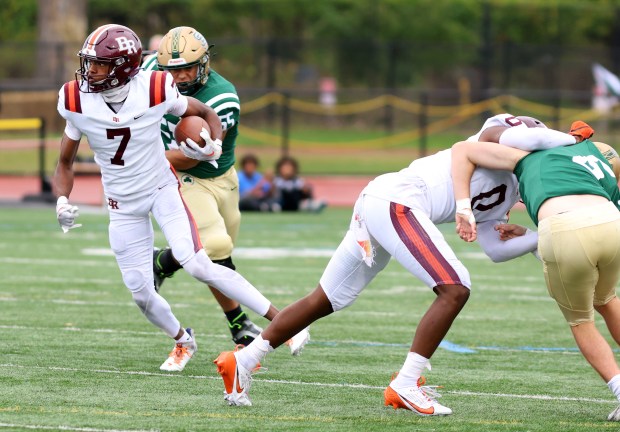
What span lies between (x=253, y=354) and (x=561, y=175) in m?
1.64

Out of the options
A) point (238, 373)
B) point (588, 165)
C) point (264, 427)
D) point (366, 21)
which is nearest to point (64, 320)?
point (238, 373)

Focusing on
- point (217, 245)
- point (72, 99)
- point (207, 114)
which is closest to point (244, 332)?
point (217, 245)

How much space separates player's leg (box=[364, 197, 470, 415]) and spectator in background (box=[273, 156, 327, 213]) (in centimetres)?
1163

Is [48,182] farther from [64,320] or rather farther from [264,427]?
[264,427]

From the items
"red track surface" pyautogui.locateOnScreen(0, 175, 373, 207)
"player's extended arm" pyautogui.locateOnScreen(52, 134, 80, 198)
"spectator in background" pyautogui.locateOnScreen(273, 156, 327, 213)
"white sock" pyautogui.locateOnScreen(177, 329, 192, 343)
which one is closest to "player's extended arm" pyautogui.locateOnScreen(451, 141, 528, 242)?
"white sock" pyautogui.locateOnScreen(177, 329, 192, 343)

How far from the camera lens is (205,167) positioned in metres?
7.29

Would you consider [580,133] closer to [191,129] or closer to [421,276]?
[421,276]

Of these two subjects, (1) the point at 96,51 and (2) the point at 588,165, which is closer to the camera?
(2) the point at 588,165

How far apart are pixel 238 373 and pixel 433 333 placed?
93 cm

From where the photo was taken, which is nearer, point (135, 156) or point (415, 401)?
point (415, 401)

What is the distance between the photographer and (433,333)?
17.7 ft

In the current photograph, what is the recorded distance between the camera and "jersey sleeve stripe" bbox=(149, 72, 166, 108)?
21.1 ft

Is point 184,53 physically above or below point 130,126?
above

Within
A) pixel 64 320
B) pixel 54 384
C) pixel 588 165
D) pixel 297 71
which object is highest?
pixel 588 165
